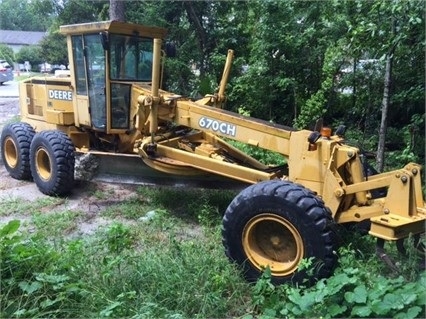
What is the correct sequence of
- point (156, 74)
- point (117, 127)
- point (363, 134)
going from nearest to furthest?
point (156, 74) < point (117, 127) < point (363, 134)

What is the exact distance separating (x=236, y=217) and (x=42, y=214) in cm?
297

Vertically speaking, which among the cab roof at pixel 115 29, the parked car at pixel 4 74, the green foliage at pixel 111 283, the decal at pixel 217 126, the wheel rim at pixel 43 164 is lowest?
the green foliage at pixel 111 283

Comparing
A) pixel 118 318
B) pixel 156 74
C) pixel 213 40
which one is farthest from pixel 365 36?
pixel 213 40

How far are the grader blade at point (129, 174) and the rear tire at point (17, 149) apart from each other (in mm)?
1209

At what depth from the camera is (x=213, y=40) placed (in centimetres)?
1198

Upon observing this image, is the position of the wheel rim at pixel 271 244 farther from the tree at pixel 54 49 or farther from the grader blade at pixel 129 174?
the tree at pixel 54 49

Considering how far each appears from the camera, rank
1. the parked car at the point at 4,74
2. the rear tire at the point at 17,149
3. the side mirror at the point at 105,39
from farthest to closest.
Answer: the parked car at the point at 4,74 < the rear tire at the point at 17,149 < the side mirror at the point at 105,39

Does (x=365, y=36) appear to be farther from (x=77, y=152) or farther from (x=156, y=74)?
(x=77, y=152)

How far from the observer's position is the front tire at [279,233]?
12.1 ft

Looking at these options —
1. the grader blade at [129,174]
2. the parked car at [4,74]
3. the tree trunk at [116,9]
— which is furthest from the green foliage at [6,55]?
the grader blade at [129,174]

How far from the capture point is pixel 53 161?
640 centimetres

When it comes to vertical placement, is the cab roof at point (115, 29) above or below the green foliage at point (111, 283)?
above

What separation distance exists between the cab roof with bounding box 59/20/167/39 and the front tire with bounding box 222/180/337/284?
10.8 ft

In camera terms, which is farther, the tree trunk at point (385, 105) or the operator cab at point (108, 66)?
the tree trunk at point (385, 105)
